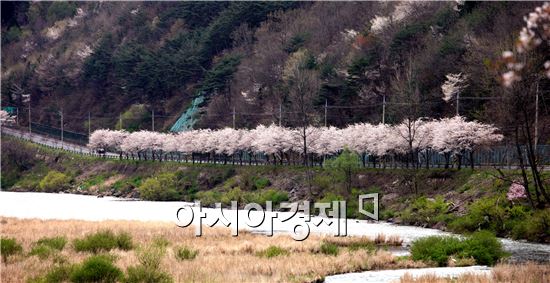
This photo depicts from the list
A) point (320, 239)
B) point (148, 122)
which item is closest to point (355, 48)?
point (148, 122)

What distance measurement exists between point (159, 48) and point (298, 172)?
104798 mm

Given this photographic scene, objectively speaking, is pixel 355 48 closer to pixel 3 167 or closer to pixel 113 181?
pixel 113 181

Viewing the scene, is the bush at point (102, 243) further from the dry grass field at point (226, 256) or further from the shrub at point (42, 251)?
the shrub at point (42, 251)

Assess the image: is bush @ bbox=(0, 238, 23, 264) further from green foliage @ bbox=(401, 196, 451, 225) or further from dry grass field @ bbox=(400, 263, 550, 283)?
green foliage @ bbox=(401, 196, 451, 225)

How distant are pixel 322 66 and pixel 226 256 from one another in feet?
325

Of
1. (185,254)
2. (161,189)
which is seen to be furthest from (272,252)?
(161,189)

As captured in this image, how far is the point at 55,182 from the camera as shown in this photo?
5463 inches

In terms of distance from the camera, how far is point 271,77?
495 feet

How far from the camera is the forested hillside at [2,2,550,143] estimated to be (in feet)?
324

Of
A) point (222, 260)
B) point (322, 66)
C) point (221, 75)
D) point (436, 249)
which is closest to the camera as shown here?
point (222, 260)

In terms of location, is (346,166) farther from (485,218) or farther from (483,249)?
(483,249)

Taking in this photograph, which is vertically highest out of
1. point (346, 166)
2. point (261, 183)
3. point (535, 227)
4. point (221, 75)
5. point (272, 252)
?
point (221, 75)

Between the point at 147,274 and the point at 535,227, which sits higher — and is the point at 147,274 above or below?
below

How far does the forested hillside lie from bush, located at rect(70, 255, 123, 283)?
33087 millimetres
